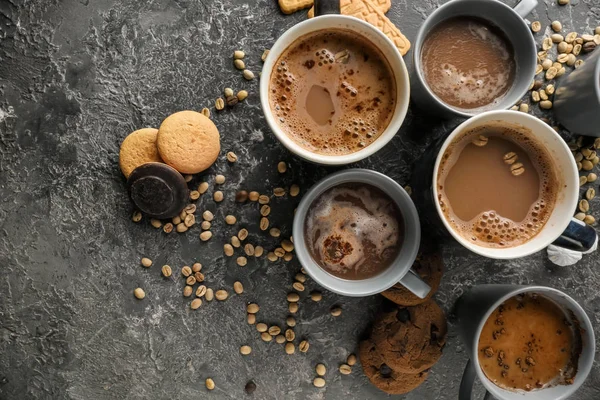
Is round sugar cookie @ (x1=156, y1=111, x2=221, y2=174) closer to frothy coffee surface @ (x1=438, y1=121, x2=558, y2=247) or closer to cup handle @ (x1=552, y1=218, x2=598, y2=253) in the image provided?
frothy coffee surface @ (x1=438, y1=121, x2=558, y2=247)

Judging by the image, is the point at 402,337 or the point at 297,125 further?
the point at 402,337

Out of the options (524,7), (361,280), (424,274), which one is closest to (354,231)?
(361,280)

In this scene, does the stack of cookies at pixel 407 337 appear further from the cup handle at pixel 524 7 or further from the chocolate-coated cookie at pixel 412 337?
the cup handle at pixel 524 7

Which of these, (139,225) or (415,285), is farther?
(139,225)

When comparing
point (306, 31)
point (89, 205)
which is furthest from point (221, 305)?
point (306, 31)

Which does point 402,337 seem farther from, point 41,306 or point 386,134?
point 41,306

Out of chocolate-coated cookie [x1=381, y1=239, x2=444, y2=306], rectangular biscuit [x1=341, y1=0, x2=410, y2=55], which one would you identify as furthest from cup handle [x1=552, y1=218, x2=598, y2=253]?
Answer: rectangular biscuit [x1=341, y1=0, x2=410, y2=55]

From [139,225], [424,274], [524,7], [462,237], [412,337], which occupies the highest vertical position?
[524,7]

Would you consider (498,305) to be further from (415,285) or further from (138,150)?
(138,150)
